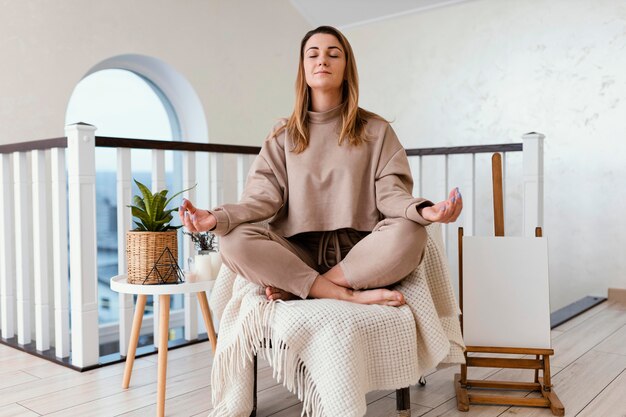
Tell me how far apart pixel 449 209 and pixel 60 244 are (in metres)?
1.57

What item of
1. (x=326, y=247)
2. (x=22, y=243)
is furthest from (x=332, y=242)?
(x=22, y=243)

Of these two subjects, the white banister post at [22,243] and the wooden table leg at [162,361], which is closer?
the wooden table leg at [162,361]

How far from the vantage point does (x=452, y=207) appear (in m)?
1.49

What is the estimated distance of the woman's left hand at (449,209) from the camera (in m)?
1.48

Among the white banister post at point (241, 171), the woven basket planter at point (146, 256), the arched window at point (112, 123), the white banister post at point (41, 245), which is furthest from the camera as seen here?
the arched window at point (112, 123)

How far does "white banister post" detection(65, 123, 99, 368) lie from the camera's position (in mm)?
2162

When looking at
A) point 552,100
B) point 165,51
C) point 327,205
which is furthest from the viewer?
point 165,51

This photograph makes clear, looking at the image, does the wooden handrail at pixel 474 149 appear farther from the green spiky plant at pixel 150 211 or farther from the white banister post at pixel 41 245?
the white banister post at pixel 41 245

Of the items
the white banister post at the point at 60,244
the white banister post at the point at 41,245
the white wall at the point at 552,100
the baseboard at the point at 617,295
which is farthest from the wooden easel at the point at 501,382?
the white wall at the point at 552,100

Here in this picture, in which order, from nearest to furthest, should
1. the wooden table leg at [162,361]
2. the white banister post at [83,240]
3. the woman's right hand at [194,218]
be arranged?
1. the woman's right hand at [194,218]
2. the wooden table leg at [162,361]
3. the white banister post at [83,240]

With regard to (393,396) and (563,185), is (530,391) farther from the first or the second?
(563,185)

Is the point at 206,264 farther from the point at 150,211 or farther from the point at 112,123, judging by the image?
the point at 112,123

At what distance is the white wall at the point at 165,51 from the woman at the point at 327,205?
6.27ft

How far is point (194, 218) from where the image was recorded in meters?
1.57
